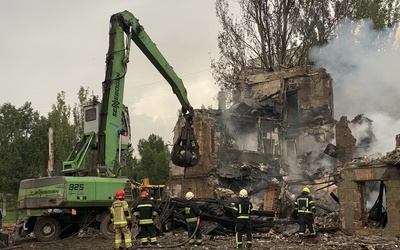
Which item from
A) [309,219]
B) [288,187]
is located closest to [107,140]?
[309,219]

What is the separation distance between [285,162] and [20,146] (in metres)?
18.5

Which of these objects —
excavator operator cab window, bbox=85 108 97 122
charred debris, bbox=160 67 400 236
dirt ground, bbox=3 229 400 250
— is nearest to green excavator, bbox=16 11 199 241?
excavator operator cab window, bbox=85 108 97 122

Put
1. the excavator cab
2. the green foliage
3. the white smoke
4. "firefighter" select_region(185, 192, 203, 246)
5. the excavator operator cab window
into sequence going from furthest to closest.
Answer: the green foliage → the white smoke → the excavator cab → the excavator operator cab window → "firefighter" select_region(185, 192, 203, 246)

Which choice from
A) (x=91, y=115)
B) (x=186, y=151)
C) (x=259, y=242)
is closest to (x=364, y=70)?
(x=186, y=151)

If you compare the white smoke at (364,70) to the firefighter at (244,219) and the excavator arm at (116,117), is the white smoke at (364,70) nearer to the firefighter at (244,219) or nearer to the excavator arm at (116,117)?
the excavator arm at (116,117)

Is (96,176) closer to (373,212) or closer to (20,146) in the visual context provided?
(373,212)

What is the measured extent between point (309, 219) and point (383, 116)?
19838 mm

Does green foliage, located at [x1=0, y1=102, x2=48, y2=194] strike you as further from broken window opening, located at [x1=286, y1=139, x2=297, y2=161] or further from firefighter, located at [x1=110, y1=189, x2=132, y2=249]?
firefighter, located at [x1=110, y1=189, x2=132, y2=249]

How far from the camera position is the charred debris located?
14.8 meters

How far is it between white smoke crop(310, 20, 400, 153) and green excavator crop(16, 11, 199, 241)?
19203 millimetres

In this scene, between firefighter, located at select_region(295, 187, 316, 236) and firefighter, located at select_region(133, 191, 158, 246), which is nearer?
firefighter, located at select_region(133, 191, 158, 246)

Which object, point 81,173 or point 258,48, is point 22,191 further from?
point 258,48

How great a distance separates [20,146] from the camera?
3519cm

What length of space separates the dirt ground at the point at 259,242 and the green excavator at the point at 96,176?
614mm
